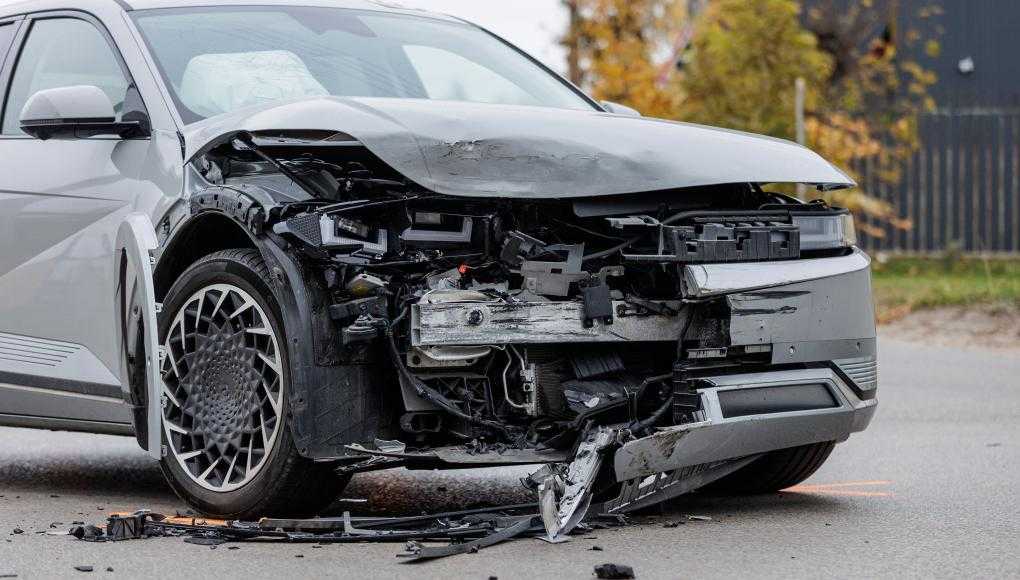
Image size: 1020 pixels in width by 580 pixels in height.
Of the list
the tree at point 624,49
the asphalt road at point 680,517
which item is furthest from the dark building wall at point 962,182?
the asphalt road at point 680,517

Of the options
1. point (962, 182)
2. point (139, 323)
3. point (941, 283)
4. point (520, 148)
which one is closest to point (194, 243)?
point (139, 323)

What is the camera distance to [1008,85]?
2934cm

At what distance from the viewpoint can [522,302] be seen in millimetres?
5234

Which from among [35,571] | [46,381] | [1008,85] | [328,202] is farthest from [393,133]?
[1008,85]

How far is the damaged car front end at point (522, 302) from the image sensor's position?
5.25m

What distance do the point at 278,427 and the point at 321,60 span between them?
1802mm

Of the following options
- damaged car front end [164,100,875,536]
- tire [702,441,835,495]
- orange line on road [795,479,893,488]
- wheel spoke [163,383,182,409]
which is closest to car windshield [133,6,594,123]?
damaged car front end [164,100,875,536]

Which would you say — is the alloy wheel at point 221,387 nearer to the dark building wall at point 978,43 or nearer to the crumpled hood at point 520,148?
the crumpled hood at point 520,148

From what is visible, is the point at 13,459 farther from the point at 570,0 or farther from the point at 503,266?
the point at 570,0

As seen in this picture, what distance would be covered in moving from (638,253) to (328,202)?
3.30ft

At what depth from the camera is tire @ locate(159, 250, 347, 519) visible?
5.44 m

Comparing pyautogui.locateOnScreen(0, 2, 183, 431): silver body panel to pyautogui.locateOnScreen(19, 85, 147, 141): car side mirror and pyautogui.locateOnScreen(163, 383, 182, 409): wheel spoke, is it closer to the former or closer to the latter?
pyautogui.locateOnScreen(19, 85, 147, 141): car side mirror

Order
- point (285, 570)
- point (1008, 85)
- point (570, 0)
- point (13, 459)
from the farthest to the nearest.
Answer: point (1008, 85)
point (570, 0)
point (13, 459)
point (285, 570)

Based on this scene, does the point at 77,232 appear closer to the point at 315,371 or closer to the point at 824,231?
the point at 315,371
